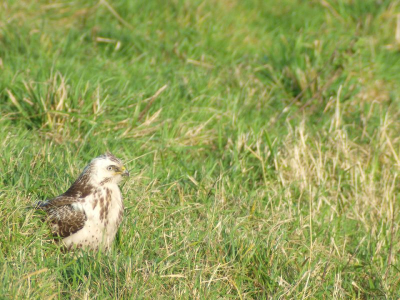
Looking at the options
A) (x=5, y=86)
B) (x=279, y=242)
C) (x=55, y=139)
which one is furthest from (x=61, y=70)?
(x=279, y=242)

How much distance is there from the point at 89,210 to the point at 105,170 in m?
0.35

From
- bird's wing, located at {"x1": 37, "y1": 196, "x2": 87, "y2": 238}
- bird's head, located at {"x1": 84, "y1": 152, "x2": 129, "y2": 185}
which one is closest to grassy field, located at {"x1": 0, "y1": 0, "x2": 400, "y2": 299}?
bird's wing, located at {"x1": 37, "y1": 196, "x2": 87, "y2": 238}

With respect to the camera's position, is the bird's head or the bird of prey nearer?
the bird of prey

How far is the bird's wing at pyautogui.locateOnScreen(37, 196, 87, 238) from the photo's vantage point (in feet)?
16.6

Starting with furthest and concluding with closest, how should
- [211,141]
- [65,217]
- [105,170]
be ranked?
1. [211,141]
2. [105,170]
3. [65,217]

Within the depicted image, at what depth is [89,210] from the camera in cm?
510

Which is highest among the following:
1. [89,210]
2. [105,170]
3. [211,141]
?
[105,170]

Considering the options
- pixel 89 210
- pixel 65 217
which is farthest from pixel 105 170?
pixel 65 217

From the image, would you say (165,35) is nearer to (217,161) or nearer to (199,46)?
(199,46)

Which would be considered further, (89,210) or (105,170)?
(105,170)

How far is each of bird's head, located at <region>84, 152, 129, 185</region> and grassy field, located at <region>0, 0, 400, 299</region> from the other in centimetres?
38

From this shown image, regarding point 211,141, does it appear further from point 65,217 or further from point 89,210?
point 65,217

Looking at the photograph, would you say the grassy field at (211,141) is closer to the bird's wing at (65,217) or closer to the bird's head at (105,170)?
the bird's wing at (65,217)

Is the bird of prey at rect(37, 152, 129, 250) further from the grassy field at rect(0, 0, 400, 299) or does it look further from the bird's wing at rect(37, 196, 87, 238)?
the grassy field at rect(0, 0, 400, 299)
